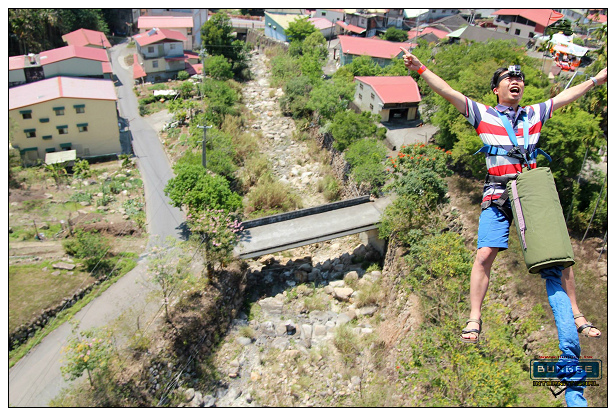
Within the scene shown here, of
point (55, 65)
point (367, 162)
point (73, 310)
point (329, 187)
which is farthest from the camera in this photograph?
point (55, 65)

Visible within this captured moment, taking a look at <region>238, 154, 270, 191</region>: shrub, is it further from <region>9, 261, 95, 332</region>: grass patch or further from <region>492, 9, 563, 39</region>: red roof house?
<region>492, 9, 563, 39</region>: red roof house

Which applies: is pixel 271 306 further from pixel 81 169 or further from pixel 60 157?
pixel 60 157

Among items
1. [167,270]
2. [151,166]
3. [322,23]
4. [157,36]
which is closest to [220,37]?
[157,36]

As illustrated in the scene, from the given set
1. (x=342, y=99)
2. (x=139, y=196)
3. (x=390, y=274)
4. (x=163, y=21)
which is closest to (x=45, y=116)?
(x=139, y=196)

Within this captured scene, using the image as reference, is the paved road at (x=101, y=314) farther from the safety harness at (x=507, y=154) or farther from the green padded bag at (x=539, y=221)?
the green padded bag at (x=539, y=221)

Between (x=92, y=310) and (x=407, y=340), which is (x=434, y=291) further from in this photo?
(x=92, y=310)

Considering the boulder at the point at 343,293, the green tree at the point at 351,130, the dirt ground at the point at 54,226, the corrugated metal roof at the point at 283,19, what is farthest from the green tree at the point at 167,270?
the corrugated metal roof at the point at 283,19

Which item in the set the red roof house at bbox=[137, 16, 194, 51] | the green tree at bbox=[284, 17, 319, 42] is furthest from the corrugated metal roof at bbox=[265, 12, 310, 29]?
the red roof house at bbox=[137, 16, 194, 51]
